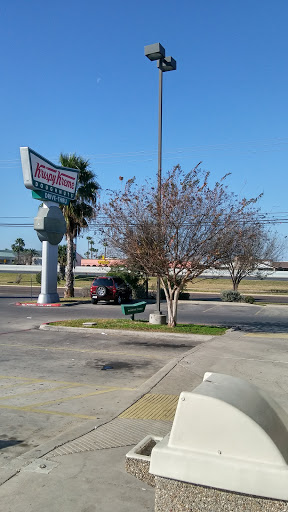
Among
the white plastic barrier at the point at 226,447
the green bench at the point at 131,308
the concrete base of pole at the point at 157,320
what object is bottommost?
the concrete base of pole at the point at 157,320

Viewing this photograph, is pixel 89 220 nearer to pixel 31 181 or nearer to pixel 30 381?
pixel 31 181

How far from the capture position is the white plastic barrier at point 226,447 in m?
2.62

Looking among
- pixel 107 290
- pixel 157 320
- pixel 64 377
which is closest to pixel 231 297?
pixel 107 290

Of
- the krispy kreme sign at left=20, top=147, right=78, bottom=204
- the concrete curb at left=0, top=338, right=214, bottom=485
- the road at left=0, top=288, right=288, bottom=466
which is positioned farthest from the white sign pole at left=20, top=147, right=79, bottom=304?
the concrete curb at left=0, top=338, right=214, bottom=485

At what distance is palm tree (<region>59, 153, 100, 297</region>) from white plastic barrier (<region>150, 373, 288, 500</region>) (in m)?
26.7

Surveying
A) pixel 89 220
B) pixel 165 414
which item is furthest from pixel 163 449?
pixel 89 220

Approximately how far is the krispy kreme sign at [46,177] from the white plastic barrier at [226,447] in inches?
851

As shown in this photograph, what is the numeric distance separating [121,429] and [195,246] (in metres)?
9.28

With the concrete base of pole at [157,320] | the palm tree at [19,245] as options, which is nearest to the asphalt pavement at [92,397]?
the concrete base of pole at [157,320]

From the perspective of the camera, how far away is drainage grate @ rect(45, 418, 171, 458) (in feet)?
16.5

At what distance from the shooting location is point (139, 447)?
336 cm

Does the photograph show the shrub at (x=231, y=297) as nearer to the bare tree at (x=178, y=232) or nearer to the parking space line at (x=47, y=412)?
the bare tree at (x=178, y=232)

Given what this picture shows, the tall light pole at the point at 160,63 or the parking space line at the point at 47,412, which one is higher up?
the tall light pole at the point at 160,63

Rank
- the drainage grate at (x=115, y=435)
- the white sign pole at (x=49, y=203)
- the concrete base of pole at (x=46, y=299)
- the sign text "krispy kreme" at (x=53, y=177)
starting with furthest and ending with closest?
the concrete base of pole at (x=46, y=299) < the white sign pole at (x=49, y=203) < the sign text "krispy kreme" at (x=53, y=177) < the drainage grate at (x=115, y=435)
